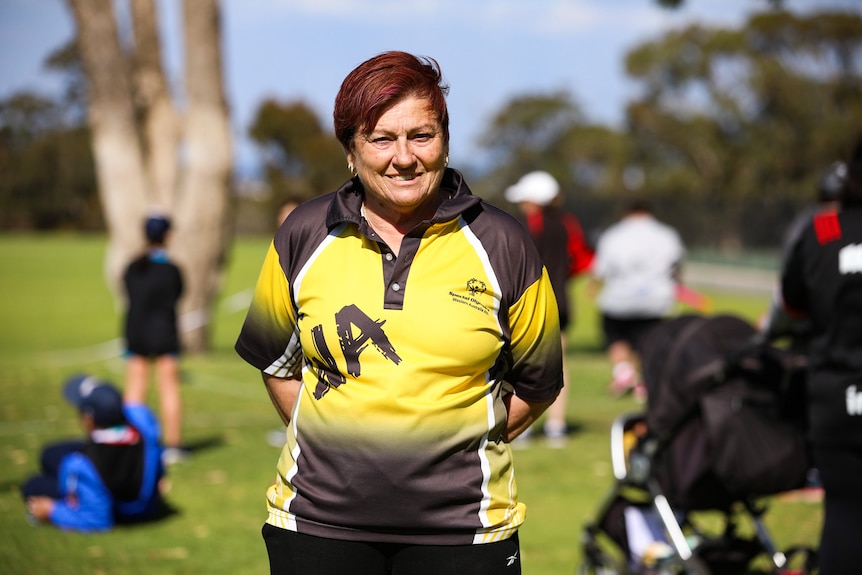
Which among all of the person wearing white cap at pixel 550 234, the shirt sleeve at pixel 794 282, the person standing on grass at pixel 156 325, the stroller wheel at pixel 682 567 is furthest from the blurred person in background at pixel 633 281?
the shirt sleeve at pixel 794 282

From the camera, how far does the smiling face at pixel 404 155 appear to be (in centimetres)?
302

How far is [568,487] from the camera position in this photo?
329 inches

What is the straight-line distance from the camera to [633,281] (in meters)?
11.4

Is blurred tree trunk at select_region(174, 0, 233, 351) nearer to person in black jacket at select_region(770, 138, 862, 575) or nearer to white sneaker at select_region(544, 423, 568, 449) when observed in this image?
white sneaker at select_region(544, 423, 568, 449)

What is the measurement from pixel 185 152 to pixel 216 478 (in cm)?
1039

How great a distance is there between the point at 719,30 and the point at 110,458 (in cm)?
6819

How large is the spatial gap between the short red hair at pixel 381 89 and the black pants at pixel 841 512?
6.50ft

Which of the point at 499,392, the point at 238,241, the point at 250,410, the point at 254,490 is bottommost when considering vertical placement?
the point at 238,241

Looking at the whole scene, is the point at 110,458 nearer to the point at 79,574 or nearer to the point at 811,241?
the point at 79,574

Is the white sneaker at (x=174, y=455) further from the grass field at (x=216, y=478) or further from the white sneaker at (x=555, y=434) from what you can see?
the white sneaker at (x=555, y=434)

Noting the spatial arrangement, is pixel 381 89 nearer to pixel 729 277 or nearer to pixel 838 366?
pixel 838 366

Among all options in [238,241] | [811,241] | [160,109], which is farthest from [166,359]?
[238,241]

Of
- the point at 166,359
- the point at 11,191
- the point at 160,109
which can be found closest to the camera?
the point at 166,359

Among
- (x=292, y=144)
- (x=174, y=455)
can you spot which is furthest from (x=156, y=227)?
(x=292, y=144)
